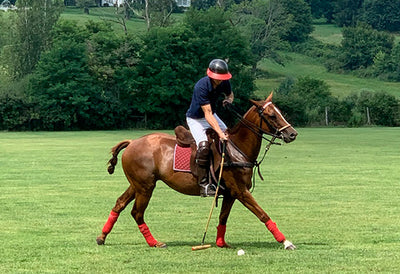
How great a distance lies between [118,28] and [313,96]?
171ft

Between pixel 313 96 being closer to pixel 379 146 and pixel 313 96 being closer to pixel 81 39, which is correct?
pixel 81 39

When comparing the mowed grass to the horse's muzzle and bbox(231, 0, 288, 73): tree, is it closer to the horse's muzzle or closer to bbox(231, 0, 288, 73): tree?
the horse's muzzle

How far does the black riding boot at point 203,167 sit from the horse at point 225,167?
18 centimetres

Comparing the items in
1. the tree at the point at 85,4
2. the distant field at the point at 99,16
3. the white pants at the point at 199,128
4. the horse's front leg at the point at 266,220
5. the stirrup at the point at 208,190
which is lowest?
the distant field at the point at 99,16

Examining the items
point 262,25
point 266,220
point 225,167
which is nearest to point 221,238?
point 266,220

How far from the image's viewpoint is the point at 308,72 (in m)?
122

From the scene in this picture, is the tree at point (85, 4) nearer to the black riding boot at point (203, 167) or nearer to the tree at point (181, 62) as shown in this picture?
the tree at point (181, 62)

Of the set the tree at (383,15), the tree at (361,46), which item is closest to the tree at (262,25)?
the tree at (361,46)

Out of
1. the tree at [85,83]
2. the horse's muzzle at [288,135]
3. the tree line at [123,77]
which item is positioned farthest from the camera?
the tree line at [123,77]

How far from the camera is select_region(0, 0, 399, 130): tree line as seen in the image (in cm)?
7431

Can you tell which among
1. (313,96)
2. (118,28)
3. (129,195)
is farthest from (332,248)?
(118,28)

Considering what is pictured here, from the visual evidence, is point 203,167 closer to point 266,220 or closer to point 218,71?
point 266,220

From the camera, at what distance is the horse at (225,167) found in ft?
41.5

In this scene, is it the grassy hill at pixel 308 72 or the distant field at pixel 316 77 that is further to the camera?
the grassy hill at pixel 308 72
